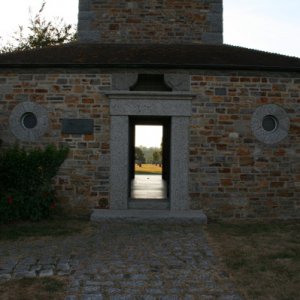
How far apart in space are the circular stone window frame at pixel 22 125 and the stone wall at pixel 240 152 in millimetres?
3260

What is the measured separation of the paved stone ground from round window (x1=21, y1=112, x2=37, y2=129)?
2864 millimetres

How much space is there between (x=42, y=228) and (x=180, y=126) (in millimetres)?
3463

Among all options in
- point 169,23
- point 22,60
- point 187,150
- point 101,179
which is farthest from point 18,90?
point 169,23

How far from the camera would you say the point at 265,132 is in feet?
23.2

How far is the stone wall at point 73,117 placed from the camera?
7.02 metres

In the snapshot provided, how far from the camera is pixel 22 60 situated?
7262mm

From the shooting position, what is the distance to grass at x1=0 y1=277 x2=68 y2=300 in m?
3.30

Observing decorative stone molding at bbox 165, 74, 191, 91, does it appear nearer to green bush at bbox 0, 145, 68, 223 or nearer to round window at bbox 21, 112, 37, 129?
green bush at bbox 0, 145, 68, 223

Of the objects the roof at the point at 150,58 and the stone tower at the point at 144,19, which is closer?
the roof at the point at 150,58

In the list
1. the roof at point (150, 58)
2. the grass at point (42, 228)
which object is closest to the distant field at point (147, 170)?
the roof at point (150, 58)

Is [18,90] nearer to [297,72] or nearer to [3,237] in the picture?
[3,237]

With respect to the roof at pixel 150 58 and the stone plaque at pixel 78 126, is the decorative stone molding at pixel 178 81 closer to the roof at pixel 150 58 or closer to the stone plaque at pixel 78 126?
the roof at pixel 150 58

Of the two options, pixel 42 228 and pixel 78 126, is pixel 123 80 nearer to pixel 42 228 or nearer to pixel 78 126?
pixel 78 126

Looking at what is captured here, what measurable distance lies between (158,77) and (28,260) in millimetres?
4658
